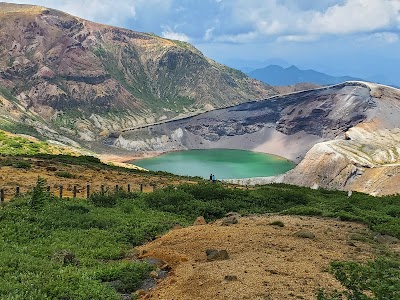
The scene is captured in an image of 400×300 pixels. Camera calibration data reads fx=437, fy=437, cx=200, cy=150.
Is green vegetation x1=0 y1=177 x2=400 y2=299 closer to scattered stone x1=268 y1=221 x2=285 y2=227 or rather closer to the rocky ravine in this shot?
scattered stone x1=268 y1=221 x2=285 y2=227

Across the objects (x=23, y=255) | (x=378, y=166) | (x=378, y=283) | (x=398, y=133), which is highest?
(x=398, y=133)

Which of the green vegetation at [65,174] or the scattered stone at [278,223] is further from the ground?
the green vegetation at [65,174]

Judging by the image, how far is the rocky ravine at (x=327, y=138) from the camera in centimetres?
9200

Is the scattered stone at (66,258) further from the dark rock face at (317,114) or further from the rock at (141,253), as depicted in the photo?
the dark rock face at (317,114)

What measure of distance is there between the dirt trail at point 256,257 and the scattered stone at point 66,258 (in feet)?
9.30

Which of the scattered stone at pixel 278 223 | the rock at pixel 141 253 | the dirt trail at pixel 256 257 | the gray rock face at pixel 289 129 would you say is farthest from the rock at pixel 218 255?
the gray rock face at pixel 289 129

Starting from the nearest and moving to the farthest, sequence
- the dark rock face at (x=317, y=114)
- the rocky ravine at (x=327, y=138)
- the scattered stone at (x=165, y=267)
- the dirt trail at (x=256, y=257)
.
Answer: the dirt trail at (x=256, y=257) → the scattered stone at (x=165, y=267) → the rocky ravine at (x=327, y=138) → the dark rock face at (x=317, y=114)

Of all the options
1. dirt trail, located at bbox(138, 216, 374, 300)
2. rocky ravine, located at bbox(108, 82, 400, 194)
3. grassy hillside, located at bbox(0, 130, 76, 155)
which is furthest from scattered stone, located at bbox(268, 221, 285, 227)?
rocky ravine, located at bbox(108, 82, 400, 194)

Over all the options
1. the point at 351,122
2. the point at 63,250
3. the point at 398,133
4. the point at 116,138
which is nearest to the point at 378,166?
the point at 398,133

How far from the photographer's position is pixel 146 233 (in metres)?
19.9

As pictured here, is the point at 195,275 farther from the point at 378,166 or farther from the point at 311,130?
the point at 311,130

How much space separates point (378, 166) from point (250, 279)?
82.5 meters

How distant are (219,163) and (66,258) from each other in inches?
5481

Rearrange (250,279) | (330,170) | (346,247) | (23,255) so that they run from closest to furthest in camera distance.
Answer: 1. (250,279)
2. (23,255)
3. (346,247)
4. (330,170)
